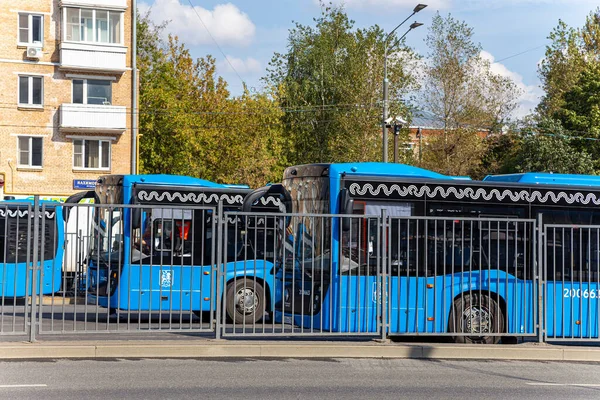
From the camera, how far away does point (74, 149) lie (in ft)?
150

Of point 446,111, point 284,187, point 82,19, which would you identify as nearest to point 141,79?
point 82,19

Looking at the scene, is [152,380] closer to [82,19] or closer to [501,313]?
[501,313]

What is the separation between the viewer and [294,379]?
10.9m

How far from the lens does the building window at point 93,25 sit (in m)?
45.1

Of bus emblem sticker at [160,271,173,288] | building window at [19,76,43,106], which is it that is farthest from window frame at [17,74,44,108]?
bus emblem sticker at [160,271,173,288]

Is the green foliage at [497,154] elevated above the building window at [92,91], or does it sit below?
below

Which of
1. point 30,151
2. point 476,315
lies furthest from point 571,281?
point 30,151

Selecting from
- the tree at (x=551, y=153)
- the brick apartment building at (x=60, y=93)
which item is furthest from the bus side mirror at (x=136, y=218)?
the tree at (x=551, y=153)

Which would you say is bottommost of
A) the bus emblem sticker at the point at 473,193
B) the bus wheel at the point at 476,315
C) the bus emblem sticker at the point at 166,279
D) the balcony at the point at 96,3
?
the bus wheel at the point at 476,315

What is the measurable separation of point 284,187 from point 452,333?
4.23 meters

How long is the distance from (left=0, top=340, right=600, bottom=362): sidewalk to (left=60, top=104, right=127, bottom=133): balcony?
33.1 metres

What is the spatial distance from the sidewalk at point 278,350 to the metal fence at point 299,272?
0.37m

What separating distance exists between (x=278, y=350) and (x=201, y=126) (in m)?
40.4

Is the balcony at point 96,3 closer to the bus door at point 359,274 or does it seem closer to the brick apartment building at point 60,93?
the brick apartment building at point 60,93
